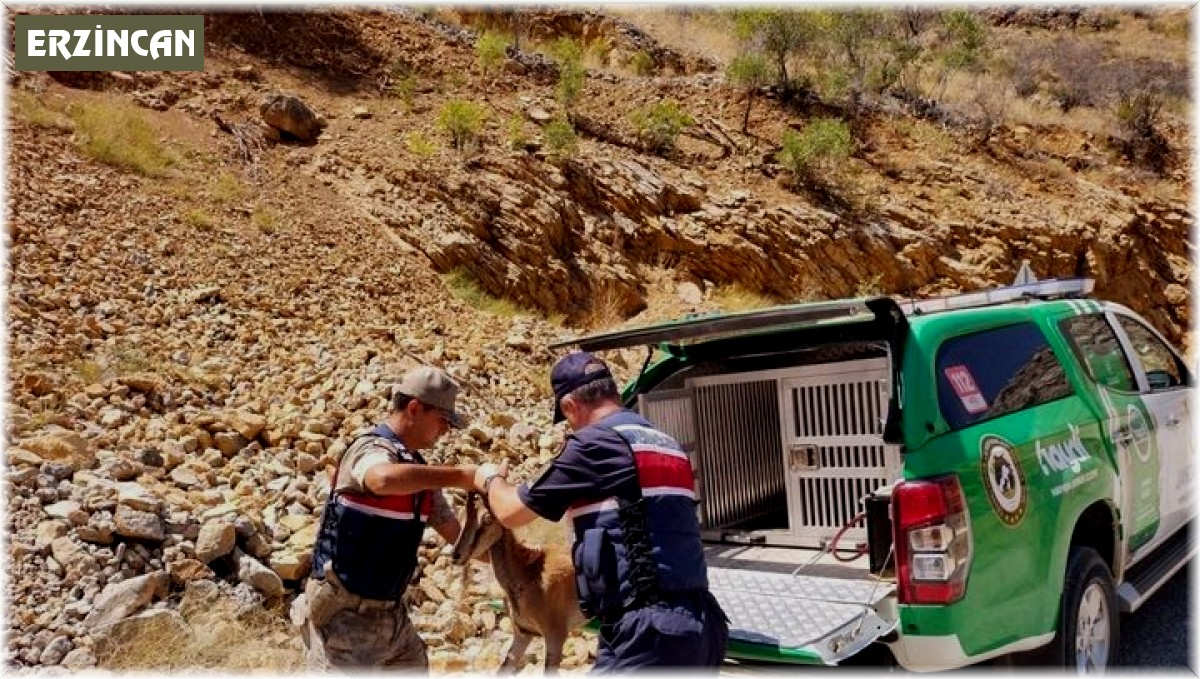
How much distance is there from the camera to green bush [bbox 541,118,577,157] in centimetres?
1413

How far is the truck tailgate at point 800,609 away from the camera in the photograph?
131 inches

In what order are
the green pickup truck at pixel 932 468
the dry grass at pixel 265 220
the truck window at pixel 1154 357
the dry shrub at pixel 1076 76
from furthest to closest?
the dry shrub at pixel 1076 76 → the dry grass at pixel 265 220 → the truck window at pixel 1154 357 → the green pickup truck at pixel 932 468

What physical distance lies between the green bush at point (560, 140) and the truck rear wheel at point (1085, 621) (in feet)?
36.9

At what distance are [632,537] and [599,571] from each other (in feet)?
0.48

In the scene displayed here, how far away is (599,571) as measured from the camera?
2781mm

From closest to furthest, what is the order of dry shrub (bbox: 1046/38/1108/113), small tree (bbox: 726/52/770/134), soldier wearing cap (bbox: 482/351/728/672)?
soldier wearing cap (bbox: 482/351/728/672)
small tree (bbox: 726/52/770/134)
dry shrub (bbox: 1046/38/1108/113)

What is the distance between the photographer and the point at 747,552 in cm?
458

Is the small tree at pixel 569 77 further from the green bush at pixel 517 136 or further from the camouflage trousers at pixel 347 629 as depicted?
the camouflage trousers at pixel 347 629

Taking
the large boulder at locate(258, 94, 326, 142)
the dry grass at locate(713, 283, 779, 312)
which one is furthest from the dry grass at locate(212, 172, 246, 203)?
the dry grass at locate(713, 283, 779, 312)

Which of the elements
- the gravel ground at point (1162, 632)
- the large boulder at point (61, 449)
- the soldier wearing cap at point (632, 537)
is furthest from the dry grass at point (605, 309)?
the soldier wearing cap at point (632, 537)

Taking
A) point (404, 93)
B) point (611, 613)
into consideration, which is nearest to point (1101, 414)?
point (611, 613)

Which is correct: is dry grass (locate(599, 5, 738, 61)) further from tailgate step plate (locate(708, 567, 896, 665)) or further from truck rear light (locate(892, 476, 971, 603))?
truck rear light (locate(892, 476, 971, 603))

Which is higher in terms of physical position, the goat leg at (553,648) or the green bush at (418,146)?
the green bush at (418,146)

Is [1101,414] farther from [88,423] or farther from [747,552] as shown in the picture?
[88,423]
